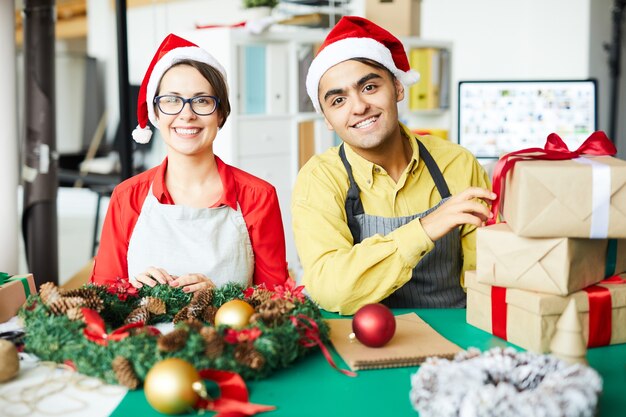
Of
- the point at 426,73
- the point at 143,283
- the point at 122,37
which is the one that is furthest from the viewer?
the point at 426,73

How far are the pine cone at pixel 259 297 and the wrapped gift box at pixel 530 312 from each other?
0.40m

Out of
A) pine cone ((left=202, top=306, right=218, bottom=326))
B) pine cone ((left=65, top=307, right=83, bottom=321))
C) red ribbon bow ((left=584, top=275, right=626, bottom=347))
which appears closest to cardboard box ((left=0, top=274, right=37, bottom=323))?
pine cone ((left=65, top=307, right=83, bottom=321))

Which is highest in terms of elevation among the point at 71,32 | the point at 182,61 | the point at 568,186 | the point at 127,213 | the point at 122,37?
the point at 71,32

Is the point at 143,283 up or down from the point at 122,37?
down

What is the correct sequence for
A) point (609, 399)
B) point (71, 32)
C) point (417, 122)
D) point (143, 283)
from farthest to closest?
point (71, 32) → point (417, 122) → point (143, 283) → point (609, 399)

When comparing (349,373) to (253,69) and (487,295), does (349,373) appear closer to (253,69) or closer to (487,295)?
(487,295)

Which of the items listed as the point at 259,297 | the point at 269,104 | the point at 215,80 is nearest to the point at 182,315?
the point at 259,297

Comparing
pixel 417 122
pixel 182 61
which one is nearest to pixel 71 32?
→ pixel 417 122

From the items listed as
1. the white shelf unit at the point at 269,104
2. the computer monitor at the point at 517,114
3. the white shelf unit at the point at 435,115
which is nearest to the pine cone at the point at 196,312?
the computer monitor at the point at 517,114

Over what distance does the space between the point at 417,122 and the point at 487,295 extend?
4.01m

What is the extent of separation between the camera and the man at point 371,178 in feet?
5.50

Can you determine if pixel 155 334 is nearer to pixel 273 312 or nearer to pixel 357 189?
pixel 273 312

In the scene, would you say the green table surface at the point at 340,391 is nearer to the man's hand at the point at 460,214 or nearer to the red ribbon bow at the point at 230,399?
the red ribbon bow at the point at 230,399

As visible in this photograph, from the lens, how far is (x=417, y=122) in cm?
526
